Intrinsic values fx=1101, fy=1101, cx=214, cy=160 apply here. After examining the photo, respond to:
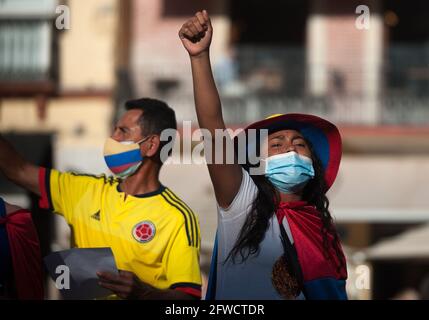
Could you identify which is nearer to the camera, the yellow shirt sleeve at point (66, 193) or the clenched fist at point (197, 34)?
the clenched fist at point (197, 34)

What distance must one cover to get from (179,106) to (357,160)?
7.11 feet

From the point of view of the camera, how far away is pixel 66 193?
4371 mm

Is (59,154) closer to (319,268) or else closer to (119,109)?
(119,109)

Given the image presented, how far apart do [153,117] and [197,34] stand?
81cm

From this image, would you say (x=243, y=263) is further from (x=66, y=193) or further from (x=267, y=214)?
(x=66, y=193)

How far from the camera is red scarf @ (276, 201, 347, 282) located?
153 inches

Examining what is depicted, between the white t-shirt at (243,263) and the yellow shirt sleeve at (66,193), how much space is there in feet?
2.27

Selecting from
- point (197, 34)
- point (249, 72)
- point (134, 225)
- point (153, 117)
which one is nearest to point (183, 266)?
point (134, 225)

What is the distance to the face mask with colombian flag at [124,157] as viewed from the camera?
172 inches

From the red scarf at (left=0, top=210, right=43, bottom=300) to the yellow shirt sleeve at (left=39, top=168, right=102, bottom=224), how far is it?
0.42ft

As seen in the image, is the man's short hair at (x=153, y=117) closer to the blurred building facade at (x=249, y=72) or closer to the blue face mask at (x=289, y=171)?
the blue face mask at (x=289, y=171)

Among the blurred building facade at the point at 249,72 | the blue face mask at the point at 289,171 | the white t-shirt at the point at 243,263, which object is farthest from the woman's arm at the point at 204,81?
the blurred building facade at the point at 249,72

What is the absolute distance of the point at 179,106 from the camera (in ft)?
42.4

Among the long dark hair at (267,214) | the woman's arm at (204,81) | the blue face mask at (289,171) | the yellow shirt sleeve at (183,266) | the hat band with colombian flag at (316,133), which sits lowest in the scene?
the yellow shirt sleeve at (183,266)
